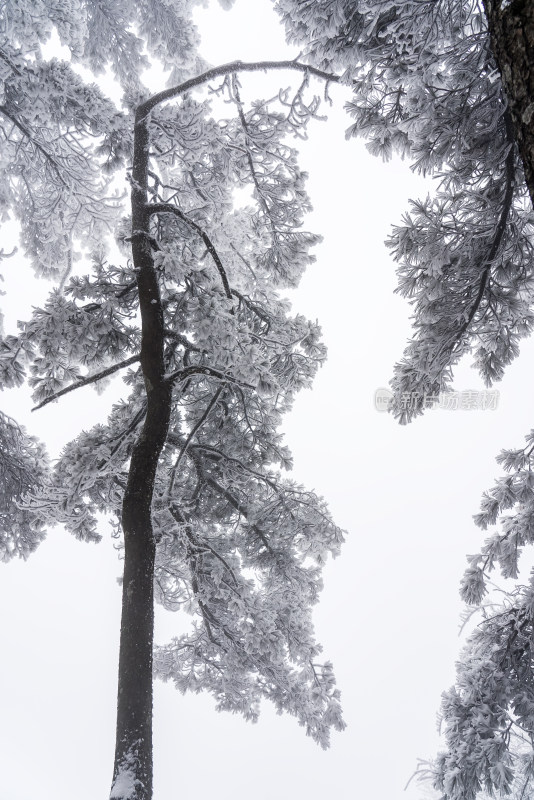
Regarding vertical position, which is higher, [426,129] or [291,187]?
[291,187]

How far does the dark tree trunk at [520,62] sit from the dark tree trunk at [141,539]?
411 centimetres

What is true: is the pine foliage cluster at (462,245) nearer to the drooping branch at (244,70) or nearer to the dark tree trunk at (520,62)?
the drooping branch at (244,70)

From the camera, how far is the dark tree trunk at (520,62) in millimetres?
1904

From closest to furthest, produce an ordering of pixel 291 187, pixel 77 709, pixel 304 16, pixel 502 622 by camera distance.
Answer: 1. pixel 304 16
2. pixel 502 622
3. pixel 291 187
4. pixel 77 709

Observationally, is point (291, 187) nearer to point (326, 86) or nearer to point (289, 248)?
point (289, 248)

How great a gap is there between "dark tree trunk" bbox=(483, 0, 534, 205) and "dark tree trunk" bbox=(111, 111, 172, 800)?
4113 mm

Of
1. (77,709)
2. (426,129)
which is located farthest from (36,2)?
(77,709)

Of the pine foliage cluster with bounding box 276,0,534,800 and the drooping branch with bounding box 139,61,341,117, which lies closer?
the pine foliage cluster with bounding box 276,0,534,800

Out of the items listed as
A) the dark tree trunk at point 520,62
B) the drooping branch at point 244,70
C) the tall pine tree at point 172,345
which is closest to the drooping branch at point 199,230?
the tall pine tree at point 172,345

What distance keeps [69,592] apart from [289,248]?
616 feet

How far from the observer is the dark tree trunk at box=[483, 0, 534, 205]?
1.90 meters

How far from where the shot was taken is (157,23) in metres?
9.15

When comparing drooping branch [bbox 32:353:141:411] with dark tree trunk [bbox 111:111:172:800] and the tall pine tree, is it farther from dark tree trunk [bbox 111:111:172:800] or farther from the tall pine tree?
dark tree trunk [bbox 111:111:172:800]

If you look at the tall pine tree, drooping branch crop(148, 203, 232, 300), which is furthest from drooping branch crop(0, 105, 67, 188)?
drooping branch crop(148, 203, 232, 300)
